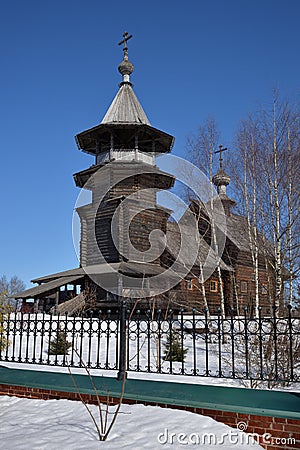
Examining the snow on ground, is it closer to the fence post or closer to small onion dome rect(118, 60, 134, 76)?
the fence post

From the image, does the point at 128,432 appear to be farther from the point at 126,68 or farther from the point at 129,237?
the point at 126,68

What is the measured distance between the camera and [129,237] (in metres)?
20.0

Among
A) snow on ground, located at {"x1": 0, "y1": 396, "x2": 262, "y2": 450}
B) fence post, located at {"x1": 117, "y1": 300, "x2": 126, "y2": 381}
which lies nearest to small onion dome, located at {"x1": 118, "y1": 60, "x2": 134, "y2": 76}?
fence post, located at {"x1": 117, "y1": 300, "x2": 126, "y2": 381}

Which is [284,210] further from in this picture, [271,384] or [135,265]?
[135,265]

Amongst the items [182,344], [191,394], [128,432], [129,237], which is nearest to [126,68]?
[129,237]

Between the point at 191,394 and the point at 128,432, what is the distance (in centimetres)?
74

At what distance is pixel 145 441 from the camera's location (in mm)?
3691

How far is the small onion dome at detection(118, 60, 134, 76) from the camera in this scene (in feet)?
79.0

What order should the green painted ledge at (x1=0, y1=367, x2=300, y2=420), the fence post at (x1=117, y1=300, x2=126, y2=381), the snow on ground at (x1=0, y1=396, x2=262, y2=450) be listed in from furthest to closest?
the fence post at (x1=117, y1=300, x2=126, y2=381)
the green painted ledge at (x1=0, y1=367, x2=300, y2=420)
the snow on ground at (x1=0, y1=396, x2=262, y2=450)

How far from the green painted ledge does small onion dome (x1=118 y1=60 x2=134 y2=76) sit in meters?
21.5

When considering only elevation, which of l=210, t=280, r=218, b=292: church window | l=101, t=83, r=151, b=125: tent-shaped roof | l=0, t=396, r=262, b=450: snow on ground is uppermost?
l=101, t=83, r=151, b=125: tent-shaped roof

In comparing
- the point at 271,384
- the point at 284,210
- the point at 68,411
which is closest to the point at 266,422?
the point at 68,411

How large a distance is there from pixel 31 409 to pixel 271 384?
4.12 metres

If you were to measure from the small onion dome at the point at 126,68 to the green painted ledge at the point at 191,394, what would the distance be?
2155 centimetres
